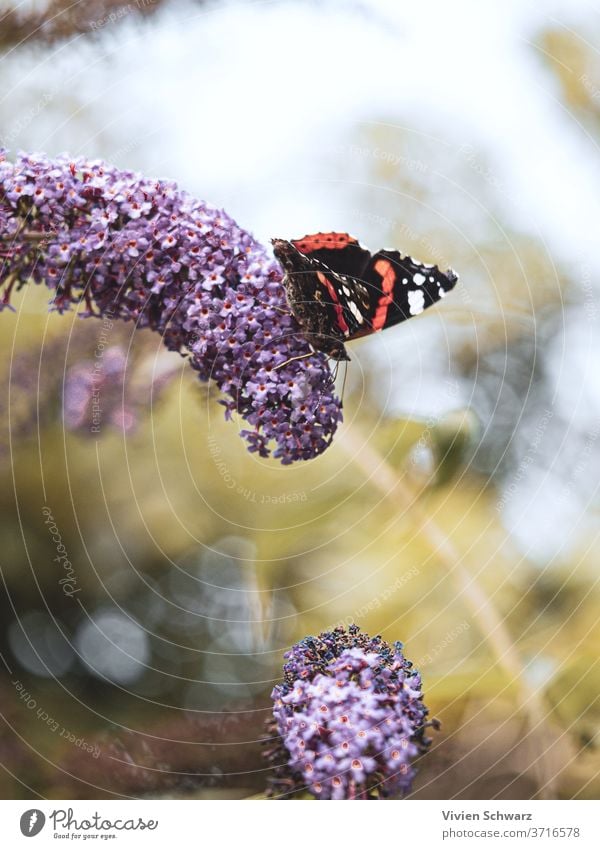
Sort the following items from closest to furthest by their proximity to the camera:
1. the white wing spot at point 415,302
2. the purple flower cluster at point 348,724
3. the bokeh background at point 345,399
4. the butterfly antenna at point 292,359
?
the purple flower cluster at point 348,724 → the butterfly antenna at point 292,359 → the white wing spot at point 415,302 → the bokeh background at point 345,399

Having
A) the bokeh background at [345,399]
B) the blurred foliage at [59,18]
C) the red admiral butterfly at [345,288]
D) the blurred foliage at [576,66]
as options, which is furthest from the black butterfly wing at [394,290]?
the blurred foliage at [59,18]

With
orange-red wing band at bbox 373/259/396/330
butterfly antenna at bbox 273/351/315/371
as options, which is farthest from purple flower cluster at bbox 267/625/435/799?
orange-red wing band at bbox 373/259/396/330

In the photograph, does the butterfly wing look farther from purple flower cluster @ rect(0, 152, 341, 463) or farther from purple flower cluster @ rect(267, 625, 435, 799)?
purple flower cluster @ rect(267, 625, 435, 799)
